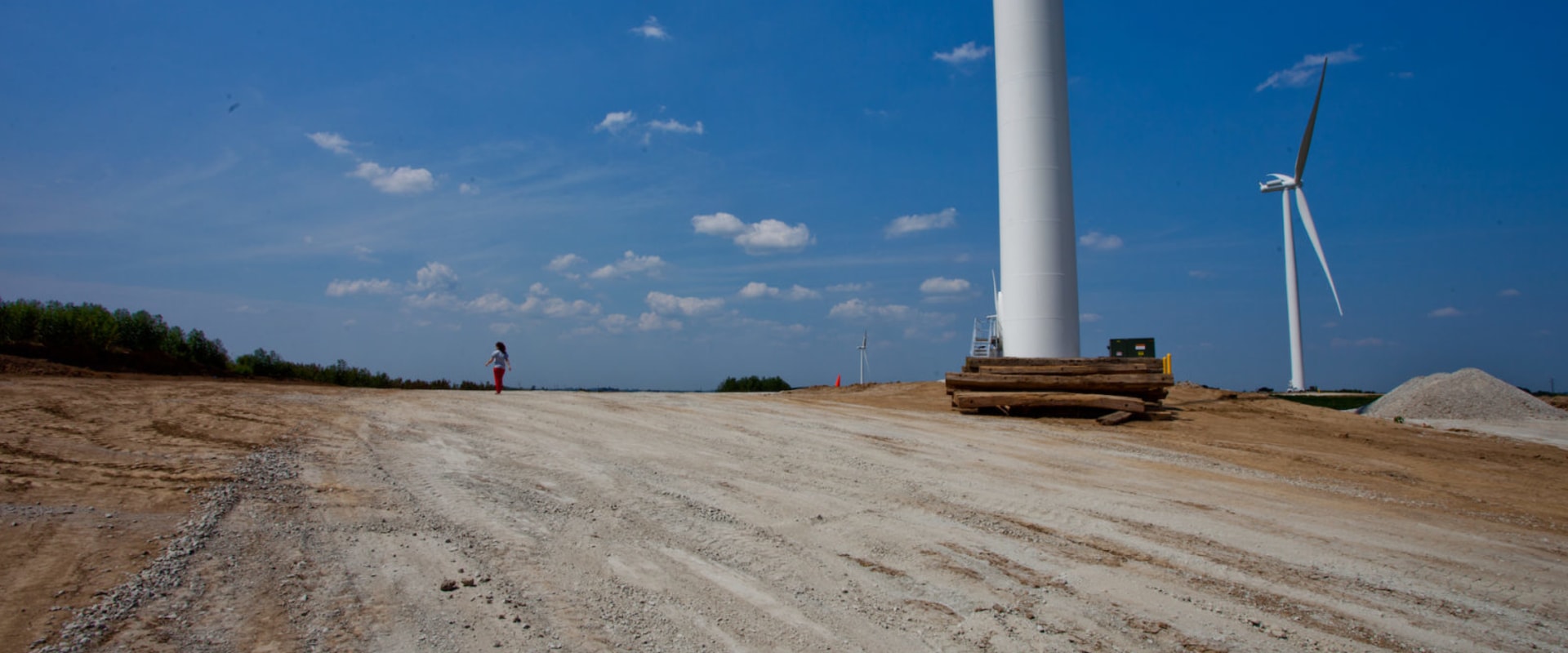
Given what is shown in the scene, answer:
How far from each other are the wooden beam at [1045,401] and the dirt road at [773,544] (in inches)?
138

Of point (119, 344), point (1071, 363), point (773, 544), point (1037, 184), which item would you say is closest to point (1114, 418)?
point (1071, 363)

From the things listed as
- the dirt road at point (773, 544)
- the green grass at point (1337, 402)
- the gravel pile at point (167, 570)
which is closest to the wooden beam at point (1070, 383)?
the dirt road at point (773, 544)

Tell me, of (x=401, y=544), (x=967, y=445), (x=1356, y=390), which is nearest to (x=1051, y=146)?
(x=967, y=445)

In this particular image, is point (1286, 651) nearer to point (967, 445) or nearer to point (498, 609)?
point (498, 609)

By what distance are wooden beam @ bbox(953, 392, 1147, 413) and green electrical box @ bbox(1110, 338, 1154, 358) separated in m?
15.9

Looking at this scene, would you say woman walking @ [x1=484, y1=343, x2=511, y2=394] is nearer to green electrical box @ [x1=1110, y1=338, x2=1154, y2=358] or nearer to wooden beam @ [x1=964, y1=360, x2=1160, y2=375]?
Answer: wooden beam @ [x1=964, y1=360, x2=1160, y2=375]

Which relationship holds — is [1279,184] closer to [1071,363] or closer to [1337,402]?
[1337,402]

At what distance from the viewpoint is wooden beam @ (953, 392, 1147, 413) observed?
16.0 meters

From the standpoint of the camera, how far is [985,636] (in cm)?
504

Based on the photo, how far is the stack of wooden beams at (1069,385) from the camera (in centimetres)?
1631

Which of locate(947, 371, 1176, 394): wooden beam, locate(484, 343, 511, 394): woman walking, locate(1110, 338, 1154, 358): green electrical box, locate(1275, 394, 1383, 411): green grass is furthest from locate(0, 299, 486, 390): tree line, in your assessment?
locate(1275, 394, 1383, 411): green grass

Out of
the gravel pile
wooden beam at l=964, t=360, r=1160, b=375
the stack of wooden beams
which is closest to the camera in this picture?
the gravel pile

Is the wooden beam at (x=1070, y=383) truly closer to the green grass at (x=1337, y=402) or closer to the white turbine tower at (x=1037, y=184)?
the white turbine tower at (x=1037, y=184)

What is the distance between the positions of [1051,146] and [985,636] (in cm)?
1808
